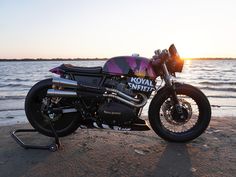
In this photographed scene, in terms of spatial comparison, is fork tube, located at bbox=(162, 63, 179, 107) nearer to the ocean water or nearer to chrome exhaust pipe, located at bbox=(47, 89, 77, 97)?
chrome exhaust pipe, located at bbox=(47, 89, 77, 97)

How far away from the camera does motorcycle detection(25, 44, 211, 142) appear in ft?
15.8

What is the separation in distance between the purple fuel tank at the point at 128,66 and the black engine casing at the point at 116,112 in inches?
19.5

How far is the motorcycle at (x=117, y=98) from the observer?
4.81m

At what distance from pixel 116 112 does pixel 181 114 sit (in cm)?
103

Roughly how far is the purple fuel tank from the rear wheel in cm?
77

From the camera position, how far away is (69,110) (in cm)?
500

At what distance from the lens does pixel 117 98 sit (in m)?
4.75

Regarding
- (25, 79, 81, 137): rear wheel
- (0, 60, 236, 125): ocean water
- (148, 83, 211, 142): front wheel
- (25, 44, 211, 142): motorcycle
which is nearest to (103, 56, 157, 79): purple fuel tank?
(25, 44, 211, 142): motorcycle

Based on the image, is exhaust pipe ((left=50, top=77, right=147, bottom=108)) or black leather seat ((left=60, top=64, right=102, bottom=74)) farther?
black leather seat ((left=60, top=64, right=102, bottom=74))

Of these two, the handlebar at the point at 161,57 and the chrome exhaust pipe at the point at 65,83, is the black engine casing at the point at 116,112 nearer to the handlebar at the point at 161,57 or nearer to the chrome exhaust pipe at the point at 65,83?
the chrome exhaust pipe at the point at 65,83

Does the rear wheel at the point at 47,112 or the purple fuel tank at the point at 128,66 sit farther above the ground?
the purple fuel tank at the point at 128,66

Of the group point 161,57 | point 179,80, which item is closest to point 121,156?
point 161,57

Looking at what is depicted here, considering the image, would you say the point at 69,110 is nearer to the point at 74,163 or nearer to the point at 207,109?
the point at 74,163

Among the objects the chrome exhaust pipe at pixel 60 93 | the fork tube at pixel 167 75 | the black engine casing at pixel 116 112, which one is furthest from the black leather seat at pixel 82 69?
the fork tube at pixel 167 75
